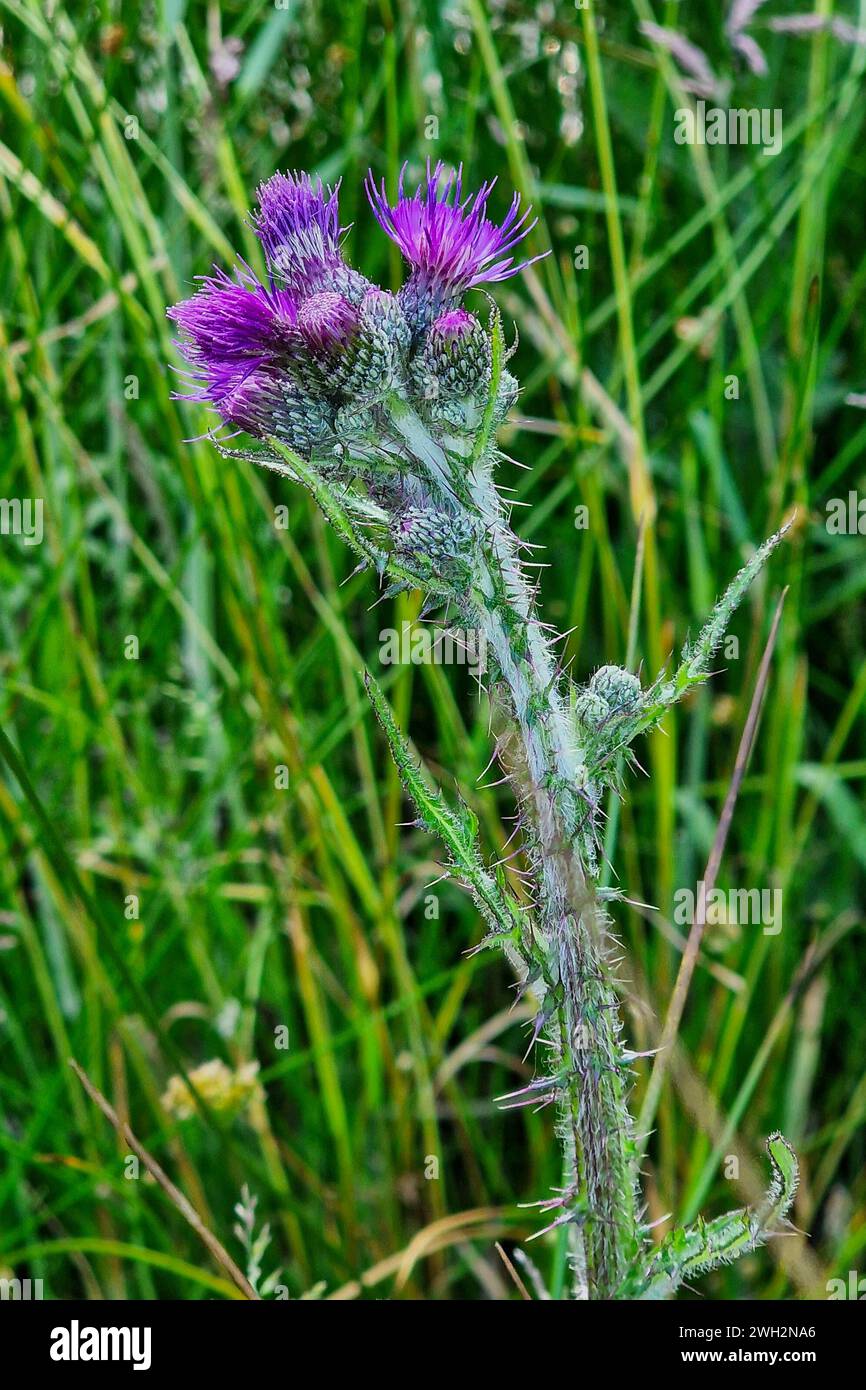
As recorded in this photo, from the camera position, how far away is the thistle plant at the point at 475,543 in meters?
0.94

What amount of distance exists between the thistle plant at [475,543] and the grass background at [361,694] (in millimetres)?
540

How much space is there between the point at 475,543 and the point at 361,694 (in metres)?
0.94

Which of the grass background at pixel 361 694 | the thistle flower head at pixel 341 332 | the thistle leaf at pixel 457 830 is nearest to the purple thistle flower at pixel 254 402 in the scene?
the thistle flower head at pixel 341 332

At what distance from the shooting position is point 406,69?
2254 mm

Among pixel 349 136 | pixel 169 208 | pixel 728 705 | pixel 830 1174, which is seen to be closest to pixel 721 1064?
pixel 830 1174

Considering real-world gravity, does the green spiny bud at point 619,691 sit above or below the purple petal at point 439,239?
below

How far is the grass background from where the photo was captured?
1778 millimetres

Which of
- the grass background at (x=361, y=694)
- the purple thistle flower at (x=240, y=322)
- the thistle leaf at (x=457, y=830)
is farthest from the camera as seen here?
the grass background at (x=361, y=694)

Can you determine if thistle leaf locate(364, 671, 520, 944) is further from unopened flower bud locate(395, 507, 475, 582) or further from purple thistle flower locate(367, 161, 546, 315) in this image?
purple thistle flower locate(367, 161, 546, 315)

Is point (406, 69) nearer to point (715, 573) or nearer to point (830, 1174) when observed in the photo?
point (715, 573)

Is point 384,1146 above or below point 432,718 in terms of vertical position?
below

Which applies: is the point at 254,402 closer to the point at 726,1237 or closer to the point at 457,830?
the point at 457,830

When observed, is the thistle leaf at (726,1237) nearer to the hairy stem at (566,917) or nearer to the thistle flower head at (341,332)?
the hairy stem at (566,917)

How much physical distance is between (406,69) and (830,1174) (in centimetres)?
→ 206
